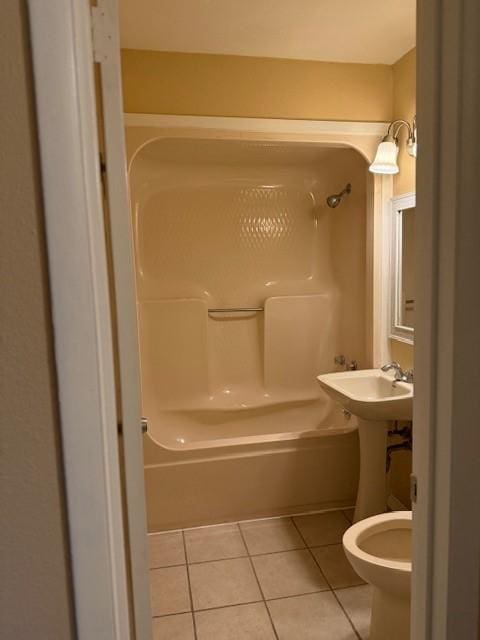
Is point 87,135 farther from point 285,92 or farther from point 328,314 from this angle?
point 328,314

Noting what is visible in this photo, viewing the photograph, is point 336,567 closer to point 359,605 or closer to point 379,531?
point 359,605

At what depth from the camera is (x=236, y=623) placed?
1.73 meters

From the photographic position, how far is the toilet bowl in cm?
139

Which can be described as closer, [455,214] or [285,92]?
[455,214]

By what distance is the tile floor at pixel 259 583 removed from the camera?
1.71 metres

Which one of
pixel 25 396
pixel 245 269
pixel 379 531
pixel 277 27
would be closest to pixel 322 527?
pixel 379 531

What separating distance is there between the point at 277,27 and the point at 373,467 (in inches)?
86.8

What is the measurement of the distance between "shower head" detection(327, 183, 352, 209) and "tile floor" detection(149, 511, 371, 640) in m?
1.97

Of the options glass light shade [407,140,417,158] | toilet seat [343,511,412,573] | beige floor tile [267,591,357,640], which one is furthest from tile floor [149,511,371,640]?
glass light shade [407,140,417,158]

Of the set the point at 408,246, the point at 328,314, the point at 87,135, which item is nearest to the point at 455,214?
the point at 87,135

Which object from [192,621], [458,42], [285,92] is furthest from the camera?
[285,92]

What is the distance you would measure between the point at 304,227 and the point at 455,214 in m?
2.42

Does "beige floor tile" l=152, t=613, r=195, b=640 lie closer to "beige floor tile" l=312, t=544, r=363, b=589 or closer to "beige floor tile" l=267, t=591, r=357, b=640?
"beige floor tile" l=267, t=591, r=357, b=640

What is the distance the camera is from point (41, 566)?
611mm
